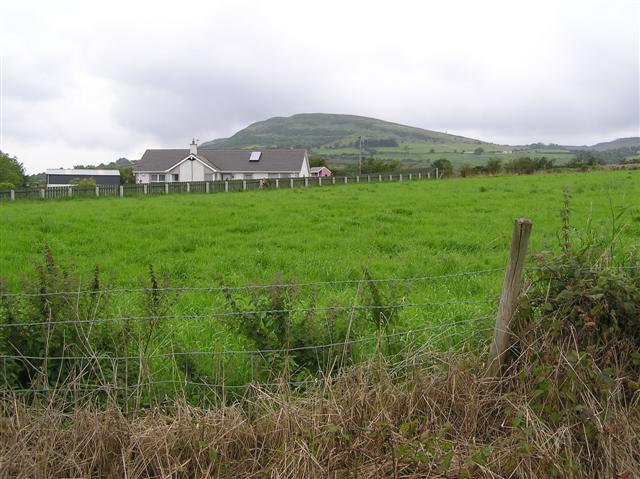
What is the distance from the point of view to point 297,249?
11.2 meters

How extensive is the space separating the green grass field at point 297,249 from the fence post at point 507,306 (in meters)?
0.42

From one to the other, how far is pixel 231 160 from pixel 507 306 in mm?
71695

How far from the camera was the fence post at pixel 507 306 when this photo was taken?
3.92 m

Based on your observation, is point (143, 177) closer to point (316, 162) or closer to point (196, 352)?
point (316, 162)

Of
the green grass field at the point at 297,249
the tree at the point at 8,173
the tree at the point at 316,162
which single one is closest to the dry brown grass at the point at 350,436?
the green grass field at the point at 297,249

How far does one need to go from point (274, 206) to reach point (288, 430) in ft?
50.8

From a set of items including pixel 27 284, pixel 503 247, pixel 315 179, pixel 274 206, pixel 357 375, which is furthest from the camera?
pixel 315 179

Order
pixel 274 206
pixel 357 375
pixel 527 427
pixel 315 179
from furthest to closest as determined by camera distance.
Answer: pixel 315 179
pixel 274 206
pixel 357 375
pixel 527 427

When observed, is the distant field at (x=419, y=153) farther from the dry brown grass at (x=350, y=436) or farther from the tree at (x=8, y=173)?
the dry brown grass at (x=350, y=436)


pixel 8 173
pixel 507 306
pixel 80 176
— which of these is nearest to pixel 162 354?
pixel 507 306

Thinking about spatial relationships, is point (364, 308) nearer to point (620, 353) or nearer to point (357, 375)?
point (357, 375)

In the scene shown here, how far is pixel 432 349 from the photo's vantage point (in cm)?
463

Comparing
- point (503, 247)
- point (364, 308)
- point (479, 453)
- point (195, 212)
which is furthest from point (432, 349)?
point (195, 212)

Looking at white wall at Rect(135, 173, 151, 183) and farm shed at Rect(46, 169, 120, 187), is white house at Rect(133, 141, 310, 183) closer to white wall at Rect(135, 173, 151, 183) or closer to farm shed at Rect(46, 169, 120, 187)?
white wall at Rect(135, 173, 151, 183)
